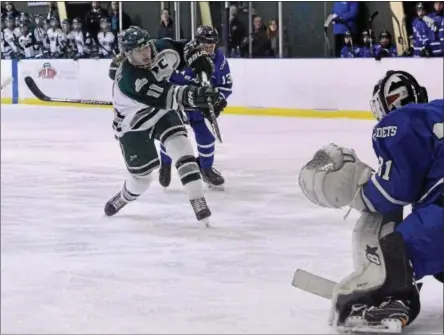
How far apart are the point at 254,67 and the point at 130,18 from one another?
4.75 feet

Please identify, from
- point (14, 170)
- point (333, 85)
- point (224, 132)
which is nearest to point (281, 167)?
point (14, 170)

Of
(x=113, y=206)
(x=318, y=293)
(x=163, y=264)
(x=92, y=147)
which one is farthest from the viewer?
(x=92, y=147)

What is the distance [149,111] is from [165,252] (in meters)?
0.66

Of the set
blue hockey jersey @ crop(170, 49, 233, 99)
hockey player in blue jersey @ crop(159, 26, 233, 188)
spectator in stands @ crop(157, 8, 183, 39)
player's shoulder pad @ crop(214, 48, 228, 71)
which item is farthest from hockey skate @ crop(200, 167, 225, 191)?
spectator in stands @ crop(157, 8, 183, 39)

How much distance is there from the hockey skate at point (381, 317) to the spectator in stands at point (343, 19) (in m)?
5.39

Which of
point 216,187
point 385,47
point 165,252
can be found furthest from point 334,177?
point 385,47

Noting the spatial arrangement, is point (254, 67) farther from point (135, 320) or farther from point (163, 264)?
point (135, 320)

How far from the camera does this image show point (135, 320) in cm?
186

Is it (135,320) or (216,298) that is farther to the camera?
(216,298)

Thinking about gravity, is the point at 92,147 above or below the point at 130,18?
below

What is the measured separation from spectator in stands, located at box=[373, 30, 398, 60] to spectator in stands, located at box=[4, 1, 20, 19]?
3958mm

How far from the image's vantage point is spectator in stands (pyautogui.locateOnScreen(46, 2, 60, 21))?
4945 mm

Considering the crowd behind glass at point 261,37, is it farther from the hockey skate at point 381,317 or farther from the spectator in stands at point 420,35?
the hockey skate at point 381,317

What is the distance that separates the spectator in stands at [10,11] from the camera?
2.81m
